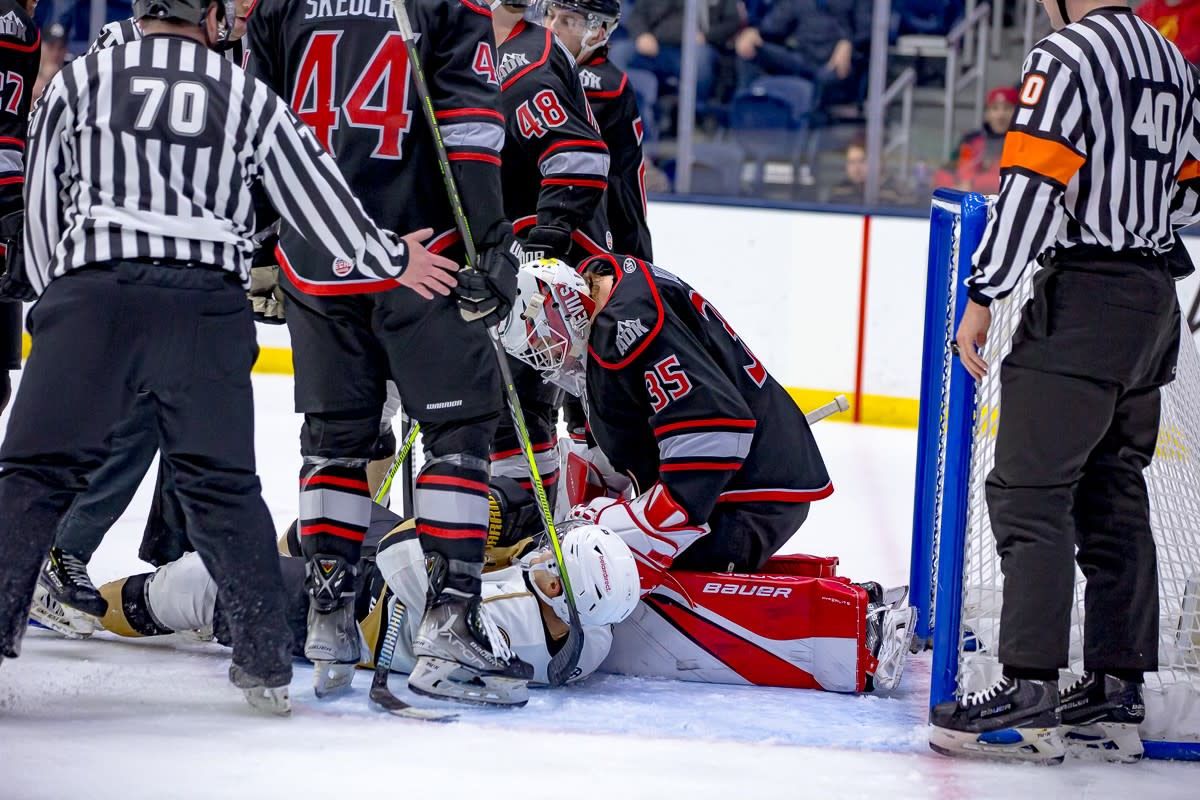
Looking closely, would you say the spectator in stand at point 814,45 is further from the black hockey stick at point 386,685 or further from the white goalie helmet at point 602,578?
the black hockey stick at point 386,685

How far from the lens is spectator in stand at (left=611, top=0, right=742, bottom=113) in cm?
665

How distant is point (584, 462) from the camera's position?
3.44 m

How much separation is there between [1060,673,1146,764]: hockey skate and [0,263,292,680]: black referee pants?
50.1 inches

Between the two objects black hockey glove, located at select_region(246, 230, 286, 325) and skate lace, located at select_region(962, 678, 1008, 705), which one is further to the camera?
black hockey glove, located at select_region(246, 230, 286, 325)

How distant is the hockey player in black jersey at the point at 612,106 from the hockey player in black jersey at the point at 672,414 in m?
1.15

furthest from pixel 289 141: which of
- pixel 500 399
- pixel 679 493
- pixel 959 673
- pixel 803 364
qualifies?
pixel 803 364

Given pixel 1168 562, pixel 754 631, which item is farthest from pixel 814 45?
pixel 754 631

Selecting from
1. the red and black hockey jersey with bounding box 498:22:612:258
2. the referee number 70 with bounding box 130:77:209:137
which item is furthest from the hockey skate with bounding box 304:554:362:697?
the red and black hockey jersey with bounding box 498:22:612:258

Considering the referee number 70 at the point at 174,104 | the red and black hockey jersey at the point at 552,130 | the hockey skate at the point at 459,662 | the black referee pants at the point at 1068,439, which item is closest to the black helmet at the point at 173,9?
the referee number 70 at the point at 174,104

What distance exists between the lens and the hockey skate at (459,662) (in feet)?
8.44

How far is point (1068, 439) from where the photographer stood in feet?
7.69

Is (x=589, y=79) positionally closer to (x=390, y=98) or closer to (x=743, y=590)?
(x=390, y=98)

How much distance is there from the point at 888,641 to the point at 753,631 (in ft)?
0.79

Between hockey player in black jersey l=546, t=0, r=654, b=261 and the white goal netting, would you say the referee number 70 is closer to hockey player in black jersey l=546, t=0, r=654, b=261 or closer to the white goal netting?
the white goal netting
